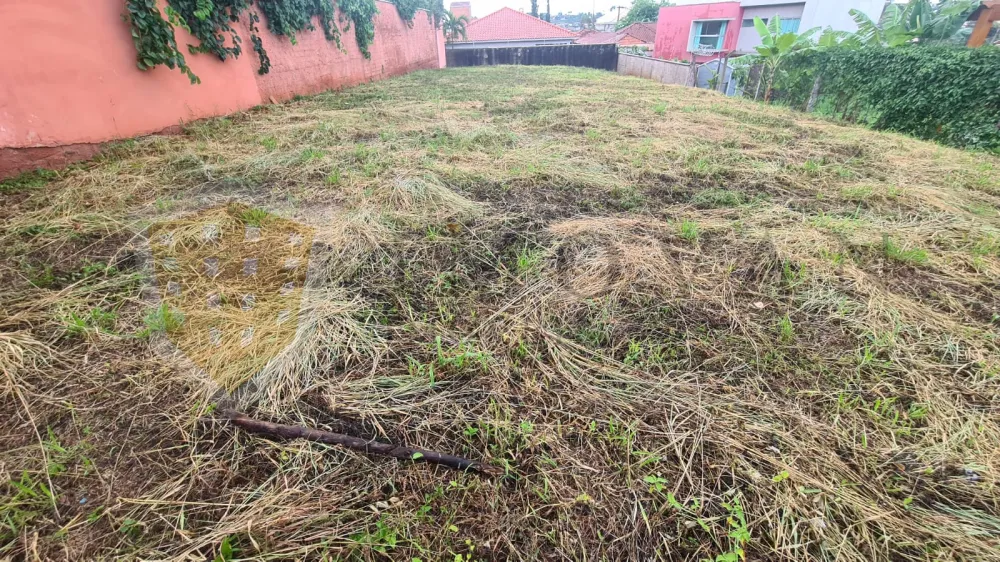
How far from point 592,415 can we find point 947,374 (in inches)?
67.9

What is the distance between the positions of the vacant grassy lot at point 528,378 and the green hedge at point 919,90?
124 inches

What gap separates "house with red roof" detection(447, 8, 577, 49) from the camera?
28359 millimetres

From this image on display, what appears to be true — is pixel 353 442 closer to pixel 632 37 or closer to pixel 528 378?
pixel 528 378

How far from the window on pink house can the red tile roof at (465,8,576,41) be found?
10.4 m

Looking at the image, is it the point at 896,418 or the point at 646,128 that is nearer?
the point at 896,418

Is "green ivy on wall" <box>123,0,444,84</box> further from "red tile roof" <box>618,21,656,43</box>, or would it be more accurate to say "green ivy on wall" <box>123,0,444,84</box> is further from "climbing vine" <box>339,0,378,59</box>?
"red tile roof" <box>618,21,656,43</box>

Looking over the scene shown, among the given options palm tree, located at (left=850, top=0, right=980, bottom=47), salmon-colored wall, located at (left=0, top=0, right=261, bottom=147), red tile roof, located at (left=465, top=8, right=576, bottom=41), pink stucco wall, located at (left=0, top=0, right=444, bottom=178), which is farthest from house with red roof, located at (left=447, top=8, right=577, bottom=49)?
salmon-colored wall, located at (left=0, top=0, right=261, bottom=147)

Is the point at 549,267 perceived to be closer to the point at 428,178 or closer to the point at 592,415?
the point at 592,415

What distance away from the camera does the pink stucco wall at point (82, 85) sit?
→ 3.39m

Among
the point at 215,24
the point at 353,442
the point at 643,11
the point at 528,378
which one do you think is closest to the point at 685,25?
the point at 643,11

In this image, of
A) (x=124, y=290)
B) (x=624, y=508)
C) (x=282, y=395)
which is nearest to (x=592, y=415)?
(x=624, y=508)

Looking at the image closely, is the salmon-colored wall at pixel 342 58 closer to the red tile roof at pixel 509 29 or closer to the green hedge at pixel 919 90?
the green hedge at pixel 919 90

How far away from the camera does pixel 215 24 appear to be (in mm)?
5754

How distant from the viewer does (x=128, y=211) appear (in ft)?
10.1
